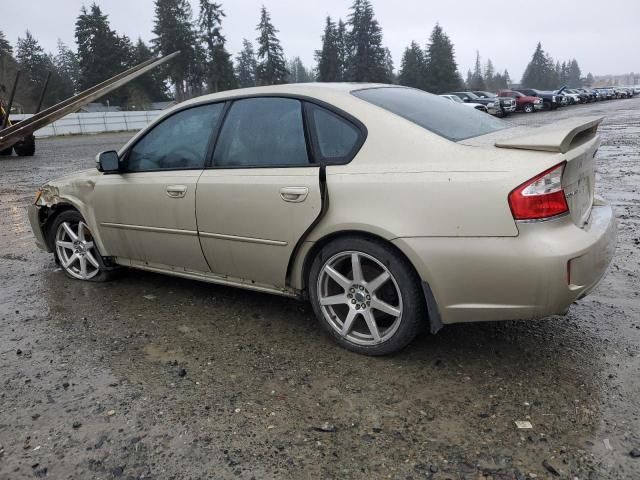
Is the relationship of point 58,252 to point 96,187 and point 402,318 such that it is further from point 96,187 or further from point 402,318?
point 402,318

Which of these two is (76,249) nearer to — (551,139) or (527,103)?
(551,139)

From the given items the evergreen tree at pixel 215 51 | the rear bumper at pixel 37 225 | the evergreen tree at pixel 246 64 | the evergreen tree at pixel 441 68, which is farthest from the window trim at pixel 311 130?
the evergreen tree at pixel 246 64

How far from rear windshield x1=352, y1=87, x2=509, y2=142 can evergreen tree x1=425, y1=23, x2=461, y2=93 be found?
76678 millimetres

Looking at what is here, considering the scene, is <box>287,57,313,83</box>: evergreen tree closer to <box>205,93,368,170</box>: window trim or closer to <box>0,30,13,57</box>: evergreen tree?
<box>0,30,13,57</box>: evergreen tree

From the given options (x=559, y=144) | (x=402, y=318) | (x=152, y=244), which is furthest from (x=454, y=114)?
(x=152, y=244)

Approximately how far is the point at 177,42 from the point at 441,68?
Answer: 122 ft

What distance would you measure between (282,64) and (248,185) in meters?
78.7

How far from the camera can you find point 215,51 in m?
69.9

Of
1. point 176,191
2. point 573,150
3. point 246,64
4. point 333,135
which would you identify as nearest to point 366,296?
point 333,135

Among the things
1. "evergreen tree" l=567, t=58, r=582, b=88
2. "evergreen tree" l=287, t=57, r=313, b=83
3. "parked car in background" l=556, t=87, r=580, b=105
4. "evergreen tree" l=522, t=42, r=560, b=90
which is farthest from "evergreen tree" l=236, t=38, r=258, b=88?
"evergreen tree" l=567, t=58, r=582, b=88

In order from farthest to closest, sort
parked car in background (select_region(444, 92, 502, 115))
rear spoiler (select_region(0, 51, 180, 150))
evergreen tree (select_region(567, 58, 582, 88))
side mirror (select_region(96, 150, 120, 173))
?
evergreen tree (select_region(567, 58, 582, 88)) < parked car in background (select_region(444, 92, 502, 115)) < rear spoiler (select_region(0, 51, 180, 150)) < side mirror (select_region(96, 150, 120, 173))

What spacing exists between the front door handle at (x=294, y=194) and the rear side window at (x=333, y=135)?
0.24m

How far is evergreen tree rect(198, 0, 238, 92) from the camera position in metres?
69.1

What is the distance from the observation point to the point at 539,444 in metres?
2.32
